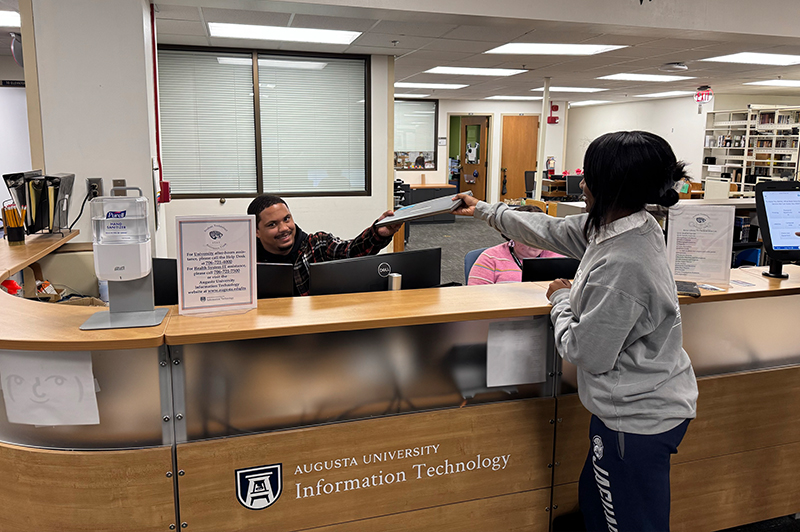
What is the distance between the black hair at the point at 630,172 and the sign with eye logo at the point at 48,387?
1501 millimetres

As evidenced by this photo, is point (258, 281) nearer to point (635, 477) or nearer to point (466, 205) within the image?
point (466, 205)

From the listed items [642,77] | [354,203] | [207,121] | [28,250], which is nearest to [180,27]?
[207,121]

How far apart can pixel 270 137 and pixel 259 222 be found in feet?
12.9

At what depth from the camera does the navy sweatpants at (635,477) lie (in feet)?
5.31

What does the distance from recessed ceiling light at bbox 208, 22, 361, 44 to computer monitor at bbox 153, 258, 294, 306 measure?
12.8 feet

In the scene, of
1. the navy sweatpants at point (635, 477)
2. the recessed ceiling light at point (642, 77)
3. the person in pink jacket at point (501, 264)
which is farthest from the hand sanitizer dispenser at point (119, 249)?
the recessed ceiling light at point (642, 77)

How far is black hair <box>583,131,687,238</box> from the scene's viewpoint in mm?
1508

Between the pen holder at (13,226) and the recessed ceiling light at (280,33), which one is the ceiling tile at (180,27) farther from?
the pen holder at (13,226)

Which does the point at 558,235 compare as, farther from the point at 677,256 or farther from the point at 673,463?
the point at 673,463

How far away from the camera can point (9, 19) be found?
5.06 m

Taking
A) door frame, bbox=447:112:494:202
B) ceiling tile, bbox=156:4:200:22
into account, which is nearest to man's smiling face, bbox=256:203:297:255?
ceiling tile, bbox=156:4:200:22

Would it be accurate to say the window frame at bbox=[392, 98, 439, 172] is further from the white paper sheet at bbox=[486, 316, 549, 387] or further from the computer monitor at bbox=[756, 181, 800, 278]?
the white paper sheet at bbox=[486, 316, 549, 387]

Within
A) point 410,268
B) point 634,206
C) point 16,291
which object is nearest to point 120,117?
point 16,291

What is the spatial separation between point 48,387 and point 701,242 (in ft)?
7.57
